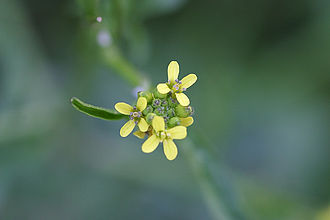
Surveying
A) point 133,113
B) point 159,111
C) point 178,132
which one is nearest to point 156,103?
point 159,111

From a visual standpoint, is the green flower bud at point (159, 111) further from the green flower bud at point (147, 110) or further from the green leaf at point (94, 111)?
the green leaf at point (94, 111)

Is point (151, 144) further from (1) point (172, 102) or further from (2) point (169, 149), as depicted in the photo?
(1) point (172, 102)

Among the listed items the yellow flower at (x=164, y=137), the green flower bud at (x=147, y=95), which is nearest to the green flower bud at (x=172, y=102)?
the green flower bud at (x=147, y=95)

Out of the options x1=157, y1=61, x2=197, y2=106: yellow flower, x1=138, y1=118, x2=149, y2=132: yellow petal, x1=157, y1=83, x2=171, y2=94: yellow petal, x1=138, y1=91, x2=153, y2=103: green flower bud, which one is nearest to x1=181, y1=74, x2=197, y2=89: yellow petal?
x1=157, y1=61, x2=197, y2=106: yellow flower

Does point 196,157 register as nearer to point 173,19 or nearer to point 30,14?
point 173,19

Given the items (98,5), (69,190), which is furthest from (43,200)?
(98,5)

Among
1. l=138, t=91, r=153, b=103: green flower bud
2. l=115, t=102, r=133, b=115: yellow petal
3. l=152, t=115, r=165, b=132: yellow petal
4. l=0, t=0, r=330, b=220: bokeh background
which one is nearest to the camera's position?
l=152, t=115, r=165, b=132: yellow petal

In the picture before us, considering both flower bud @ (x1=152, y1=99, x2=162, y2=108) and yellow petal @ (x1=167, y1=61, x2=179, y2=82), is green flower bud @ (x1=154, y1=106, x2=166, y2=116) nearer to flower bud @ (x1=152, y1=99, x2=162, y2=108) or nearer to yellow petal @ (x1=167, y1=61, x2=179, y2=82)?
flower bud @ (x1=152, y1=99, x2=162, y2=108)
